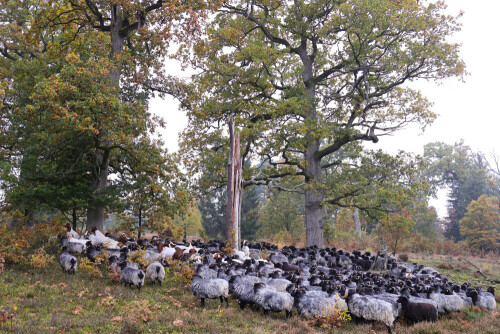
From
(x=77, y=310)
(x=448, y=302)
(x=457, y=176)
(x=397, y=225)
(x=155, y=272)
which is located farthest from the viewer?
(x=457, y=176)

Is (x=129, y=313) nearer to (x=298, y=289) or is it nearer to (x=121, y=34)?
(x=298, y=289)

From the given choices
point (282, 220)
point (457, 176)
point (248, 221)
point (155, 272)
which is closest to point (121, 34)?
point (155, 272)

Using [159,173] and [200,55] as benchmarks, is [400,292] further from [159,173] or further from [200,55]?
[200,55]

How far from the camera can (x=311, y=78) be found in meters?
23.8

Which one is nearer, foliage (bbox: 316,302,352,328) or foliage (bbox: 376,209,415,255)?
foliage (bbox: 316,302,352,328)

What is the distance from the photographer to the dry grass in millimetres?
7547

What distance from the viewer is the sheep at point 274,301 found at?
9062 millimetres

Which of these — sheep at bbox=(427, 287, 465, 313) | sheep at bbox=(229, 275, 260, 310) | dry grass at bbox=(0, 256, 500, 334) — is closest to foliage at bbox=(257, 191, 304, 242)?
sheep at bbox=(427, 287, 465, 313)

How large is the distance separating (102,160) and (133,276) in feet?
26.3

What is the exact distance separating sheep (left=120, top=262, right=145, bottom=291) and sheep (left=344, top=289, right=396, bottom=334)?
6.08 meters

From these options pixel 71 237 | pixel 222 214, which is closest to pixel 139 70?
pixel 71 237

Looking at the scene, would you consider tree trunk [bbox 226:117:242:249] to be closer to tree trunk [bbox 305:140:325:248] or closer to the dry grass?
the dry grass

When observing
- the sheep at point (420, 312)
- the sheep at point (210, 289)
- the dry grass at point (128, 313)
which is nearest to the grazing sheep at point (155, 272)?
the dry grass at point (128, 313)

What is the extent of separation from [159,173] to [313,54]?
15.2 metres
